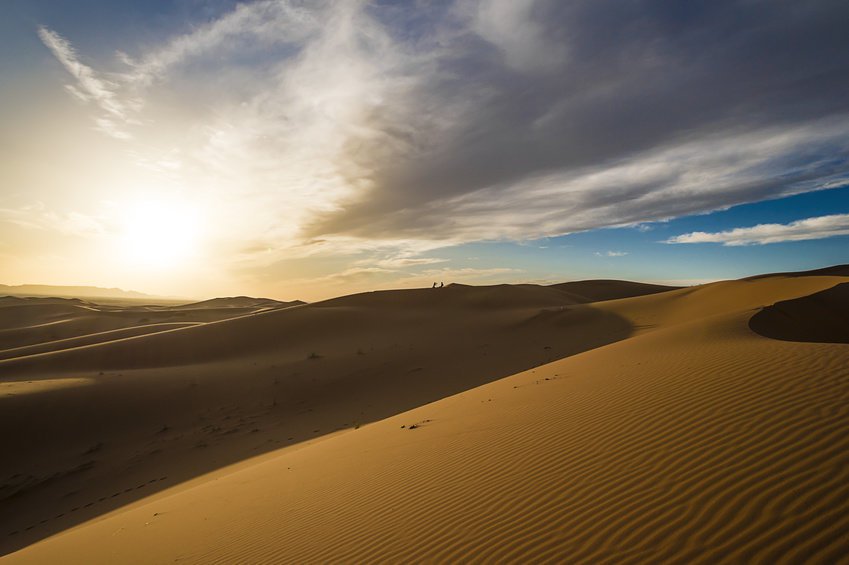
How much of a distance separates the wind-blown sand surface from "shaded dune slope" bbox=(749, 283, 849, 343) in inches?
5.3

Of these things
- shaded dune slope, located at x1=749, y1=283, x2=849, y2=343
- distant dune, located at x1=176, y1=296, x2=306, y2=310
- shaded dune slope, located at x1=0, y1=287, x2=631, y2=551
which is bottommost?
shaded dune slope, located at x1=0, y1=287, x2=631, y2=551

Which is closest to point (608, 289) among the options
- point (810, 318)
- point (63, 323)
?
point (810, 318)

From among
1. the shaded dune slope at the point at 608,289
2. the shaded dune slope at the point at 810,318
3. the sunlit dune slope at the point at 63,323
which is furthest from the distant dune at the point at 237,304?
the shaded dune slope at the point at 810,318

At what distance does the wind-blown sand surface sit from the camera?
3035 mm

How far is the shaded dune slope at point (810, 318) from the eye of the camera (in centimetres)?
1200

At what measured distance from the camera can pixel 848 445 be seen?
329cm

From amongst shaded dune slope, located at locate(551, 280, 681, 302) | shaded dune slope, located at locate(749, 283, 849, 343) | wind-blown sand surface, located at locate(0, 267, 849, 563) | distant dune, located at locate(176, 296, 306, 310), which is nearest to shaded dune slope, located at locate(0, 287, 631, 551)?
wind-blown sand surface, located at locate(0, 267, 849, 563)

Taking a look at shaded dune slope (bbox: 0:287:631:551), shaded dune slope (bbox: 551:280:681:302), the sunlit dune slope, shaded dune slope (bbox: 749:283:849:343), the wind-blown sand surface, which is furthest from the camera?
shaded dune slope (bbox: 551:280:681:302)

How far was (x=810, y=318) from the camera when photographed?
14352 millimetres

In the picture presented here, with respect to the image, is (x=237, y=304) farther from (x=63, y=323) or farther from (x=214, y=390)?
(x=214, y=390)

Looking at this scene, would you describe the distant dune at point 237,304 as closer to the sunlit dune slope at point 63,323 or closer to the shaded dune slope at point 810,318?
the sunlit dune slope at point 63,323

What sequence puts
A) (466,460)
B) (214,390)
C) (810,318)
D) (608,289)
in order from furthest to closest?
Answer: (608,289), (214,390), (810,318), (466,460)

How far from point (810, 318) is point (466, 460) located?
1601 cm

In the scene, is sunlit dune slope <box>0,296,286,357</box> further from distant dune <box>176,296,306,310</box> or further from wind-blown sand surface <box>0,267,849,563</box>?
wind-blown sand surface <box>0,267,849,563</box>
